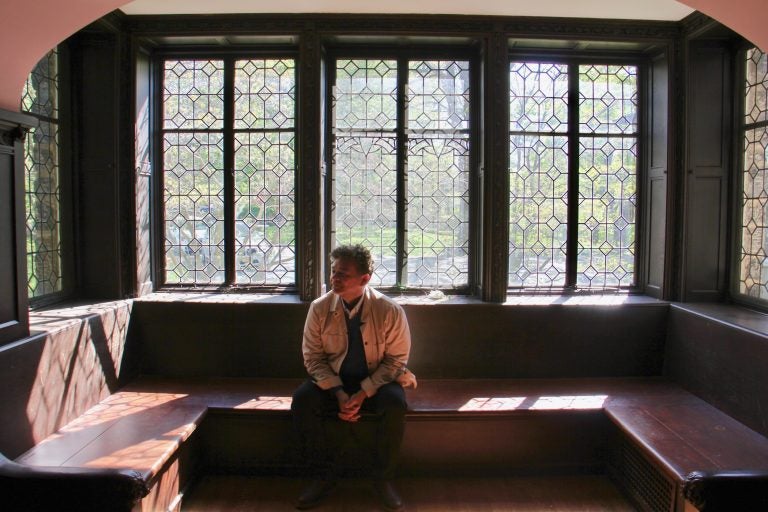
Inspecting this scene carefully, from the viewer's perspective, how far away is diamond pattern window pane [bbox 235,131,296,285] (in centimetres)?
439

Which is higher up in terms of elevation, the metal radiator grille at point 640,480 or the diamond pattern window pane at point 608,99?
the diamond pattern window pane at point 608,99

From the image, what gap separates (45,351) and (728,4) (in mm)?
3748

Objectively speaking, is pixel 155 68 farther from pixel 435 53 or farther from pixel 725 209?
pixel 725 209

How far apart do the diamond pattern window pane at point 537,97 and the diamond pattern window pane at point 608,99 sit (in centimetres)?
16

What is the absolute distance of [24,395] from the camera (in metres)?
2.85

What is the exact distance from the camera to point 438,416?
3.41m

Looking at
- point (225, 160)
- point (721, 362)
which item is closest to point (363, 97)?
point (225, 160)

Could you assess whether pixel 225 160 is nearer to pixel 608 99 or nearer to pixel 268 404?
pixel 268 404

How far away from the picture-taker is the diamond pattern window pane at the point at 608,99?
4.46 meters

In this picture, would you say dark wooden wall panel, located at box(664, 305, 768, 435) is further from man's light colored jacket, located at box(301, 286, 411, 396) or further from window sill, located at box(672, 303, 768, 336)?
man's light colored jacket, located at box(301, 286, 411, 396)

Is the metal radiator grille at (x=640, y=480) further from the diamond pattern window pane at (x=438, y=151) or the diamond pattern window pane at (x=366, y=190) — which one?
the diamond pattern window pane at (x=366, y=190)

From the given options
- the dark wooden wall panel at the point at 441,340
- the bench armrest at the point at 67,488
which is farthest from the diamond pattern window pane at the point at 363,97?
the bench armrest at the point at 67,488

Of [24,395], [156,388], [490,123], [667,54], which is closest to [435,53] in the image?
[490,123]

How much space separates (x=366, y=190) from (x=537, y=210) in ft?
4.22
